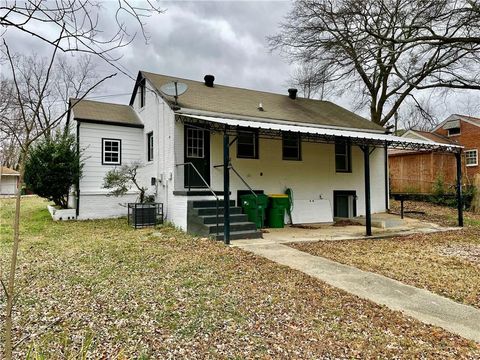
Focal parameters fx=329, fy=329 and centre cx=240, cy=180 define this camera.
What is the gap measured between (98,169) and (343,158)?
33.8 ft

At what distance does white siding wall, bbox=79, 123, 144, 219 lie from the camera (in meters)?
12.8

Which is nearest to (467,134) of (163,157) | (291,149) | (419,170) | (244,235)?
(419,170)

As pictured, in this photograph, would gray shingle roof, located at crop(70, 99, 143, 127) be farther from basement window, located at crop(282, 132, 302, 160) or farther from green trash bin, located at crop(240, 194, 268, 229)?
green trash bin, located at crop(240, 194, 268, 229)

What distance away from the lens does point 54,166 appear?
1191 centimetres

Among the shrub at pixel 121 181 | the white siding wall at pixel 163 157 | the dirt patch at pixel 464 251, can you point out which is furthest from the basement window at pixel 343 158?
the shrub at pixel 121 181

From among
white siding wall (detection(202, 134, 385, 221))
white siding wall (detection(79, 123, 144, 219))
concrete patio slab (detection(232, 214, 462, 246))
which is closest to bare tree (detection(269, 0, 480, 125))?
white siding wall (detection(202, 134, 385, 221))

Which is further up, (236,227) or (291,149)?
(291,149)

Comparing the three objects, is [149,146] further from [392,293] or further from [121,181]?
[392,293]

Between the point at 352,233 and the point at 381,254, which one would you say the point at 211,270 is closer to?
the point at 381,254

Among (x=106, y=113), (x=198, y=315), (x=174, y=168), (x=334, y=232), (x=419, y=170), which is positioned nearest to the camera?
(x=198, y=315)

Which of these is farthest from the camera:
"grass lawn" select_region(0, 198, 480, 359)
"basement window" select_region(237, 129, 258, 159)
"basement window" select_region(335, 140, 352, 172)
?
"basement window" select_region(335, 140, 352, 172)

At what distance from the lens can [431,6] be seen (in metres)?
11.6

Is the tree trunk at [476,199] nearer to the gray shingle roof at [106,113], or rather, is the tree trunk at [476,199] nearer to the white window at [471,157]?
the white window at [471,157]

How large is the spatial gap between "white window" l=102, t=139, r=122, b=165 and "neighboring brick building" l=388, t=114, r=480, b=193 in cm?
1748
